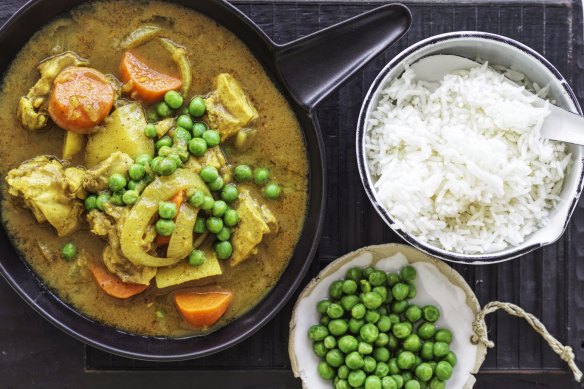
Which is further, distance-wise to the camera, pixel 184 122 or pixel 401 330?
pixel 401 330

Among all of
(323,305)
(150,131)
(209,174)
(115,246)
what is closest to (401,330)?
(323,305)

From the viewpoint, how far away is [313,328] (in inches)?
143

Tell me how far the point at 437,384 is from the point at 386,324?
1.38 ft

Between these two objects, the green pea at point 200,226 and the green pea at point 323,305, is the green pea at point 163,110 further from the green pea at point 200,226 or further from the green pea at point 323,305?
the green pea at point 323,305

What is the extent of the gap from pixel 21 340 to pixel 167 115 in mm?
1559

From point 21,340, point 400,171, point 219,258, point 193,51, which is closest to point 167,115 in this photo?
point 193,51

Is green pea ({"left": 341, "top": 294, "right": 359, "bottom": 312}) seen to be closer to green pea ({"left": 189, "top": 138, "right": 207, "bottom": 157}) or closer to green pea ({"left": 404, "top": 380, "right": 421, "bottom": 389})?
green pea ({"left": 404, "top": 380, "right": 421, "bottom": 389})

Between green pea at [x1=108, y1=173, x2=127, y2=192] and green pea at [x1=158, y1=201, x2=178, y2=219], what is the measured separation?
21 centimetres

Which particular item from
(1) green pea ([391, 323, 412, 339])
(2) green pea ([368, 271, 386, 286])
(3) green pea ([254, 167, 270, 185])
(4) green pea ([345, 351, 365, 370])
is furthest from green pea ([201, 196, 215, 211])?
(1) green pea ([391, 323, 412, 339])

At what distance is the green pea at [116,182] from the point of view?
316cm

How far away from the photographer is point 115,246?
3.21m

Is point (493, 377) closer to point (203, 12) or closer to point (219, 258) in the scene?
point (219, 258)

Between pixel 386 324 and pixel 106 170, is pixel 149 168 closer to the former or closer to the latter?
pixel 106 170

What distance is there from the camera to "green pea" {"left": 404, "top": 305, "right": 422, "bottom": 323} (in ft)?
12.0
